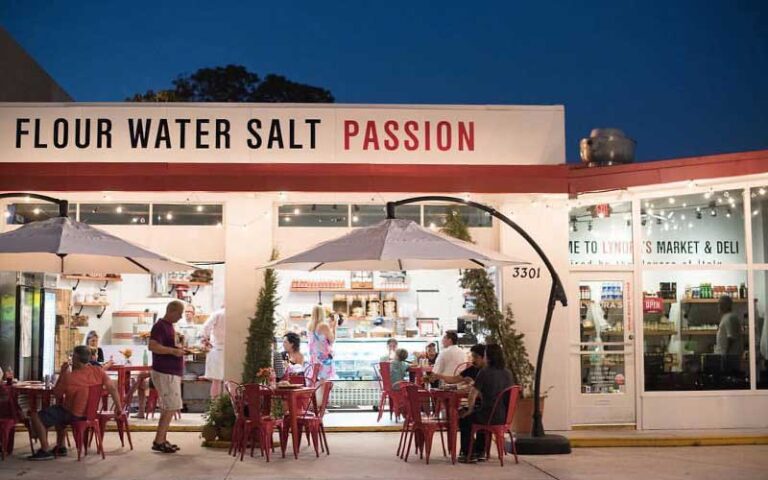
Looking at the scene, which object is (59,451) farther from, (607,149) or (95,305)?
(607,149)

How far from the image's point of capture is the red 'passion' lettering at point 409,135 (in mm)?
14016

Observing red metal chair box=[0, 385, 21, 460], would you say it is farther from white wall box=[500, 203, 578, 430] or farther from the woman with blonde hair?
white wall box=[500, 203, 578, 430]

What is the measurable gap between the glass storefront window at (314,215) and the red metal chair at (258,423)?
11.8ft

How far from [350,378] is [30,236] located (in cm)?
632

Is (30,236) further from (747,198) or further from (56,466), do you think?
(747,198)

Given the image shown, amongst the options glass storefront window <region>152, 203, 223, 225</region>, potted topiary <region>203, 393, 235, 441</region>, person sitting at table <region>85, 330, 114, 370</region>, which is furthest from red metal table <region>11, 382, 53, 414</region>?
glass storefront window <region>152, 203, 223, 225</region>

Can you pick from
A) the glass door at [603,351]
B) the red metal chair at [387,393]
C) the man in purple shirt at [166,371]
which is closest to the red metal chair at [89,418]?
the man in purple shirt at [166,371]

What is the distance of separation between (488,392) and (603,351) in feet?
12.0

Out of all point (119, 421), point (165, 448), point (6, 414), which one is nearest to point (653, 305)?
point (165, 448)

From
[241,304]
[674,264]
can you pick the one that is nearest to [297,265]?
[241,304]

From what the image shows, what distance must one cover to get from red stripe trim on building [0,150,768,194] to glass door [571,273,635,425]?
4.85ft

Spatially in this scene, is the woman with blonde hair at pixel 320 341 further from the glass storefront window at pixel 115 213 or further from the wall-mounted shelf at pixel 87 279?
the wall-mounted shelf at pixel 87 279

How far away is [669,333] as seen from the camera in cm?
1350

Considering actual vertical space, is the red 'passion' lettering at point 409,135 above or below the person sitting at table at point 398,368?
above
